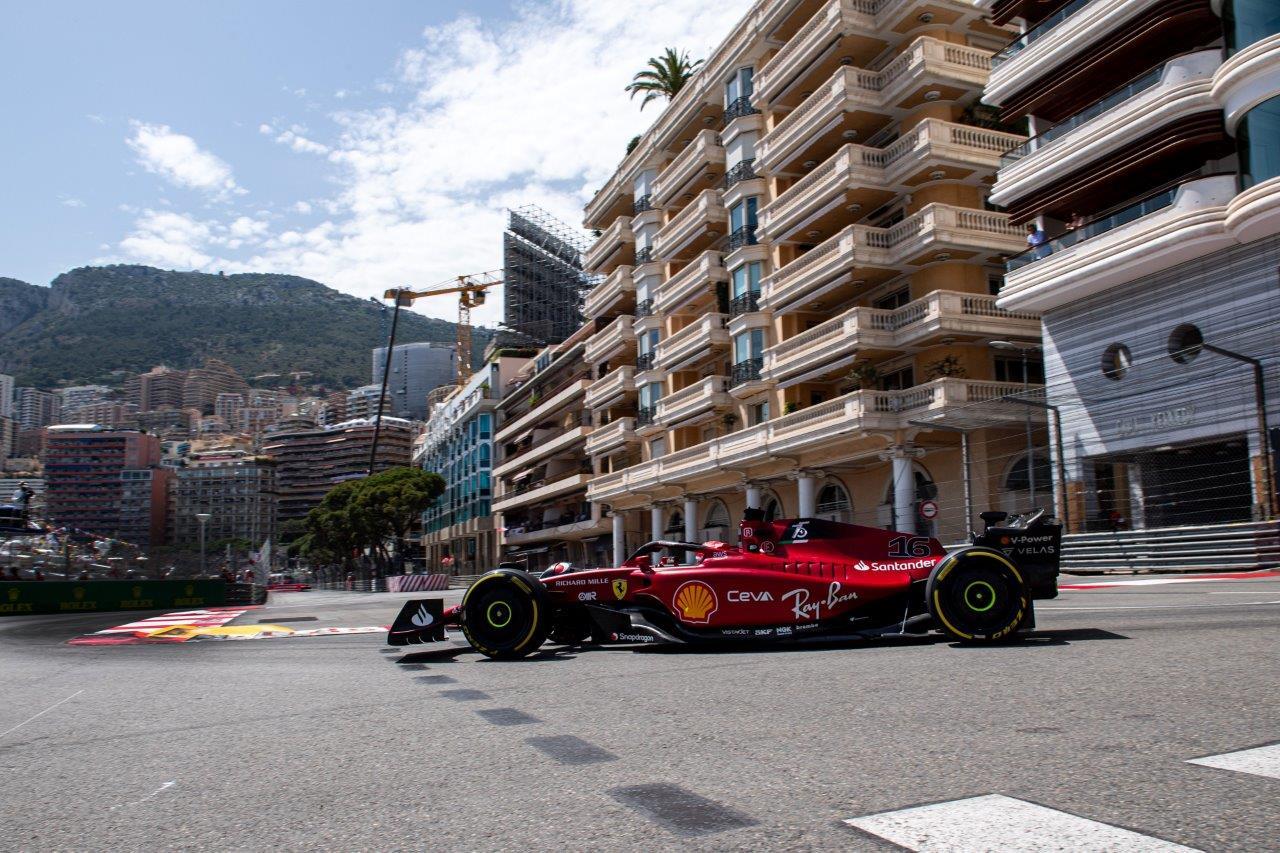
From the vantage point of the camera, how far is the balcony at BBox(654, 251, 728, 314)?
1778 inches

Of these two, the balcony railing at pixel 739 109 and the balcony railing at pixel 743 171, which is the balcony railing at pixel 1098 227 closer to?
the balcony railing at pixel 743 171

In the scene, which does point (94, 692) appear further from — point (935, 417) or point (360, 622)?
point (935, 417)

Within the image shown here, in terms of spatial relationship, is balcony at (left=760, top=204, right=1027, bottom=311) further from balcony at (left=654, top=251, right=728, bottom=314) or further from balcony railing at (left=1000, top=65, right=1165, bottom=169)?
balcony at (left=654, top=251, right=728, bottom=314)

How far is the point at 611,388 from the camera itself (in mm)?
56812

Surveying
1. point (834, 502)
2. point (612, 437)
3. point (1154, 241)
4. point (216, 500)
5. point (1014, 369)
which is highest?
point (216, 500)

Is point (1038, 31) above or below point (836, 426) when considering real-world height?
above

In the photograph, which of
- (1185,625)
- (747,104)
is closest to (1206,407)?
(1185,625)

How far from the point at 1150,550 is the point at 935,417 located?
10.1 m

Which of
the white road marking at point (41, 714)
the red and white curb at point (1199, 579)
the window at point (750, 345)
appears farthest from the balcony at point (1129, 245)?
the white road marking at point (41, 714)

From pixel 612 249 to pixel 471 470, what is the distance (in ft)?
135

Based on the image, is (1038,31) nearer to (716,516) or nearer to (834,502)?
(834,502)

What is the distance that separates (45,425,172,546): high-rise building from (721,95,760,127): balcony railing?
151185mm

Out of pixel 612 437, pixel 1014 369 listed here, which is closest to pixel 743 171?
pixel 1014 369

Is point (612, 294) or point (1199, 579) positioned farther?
point (612, 294)
